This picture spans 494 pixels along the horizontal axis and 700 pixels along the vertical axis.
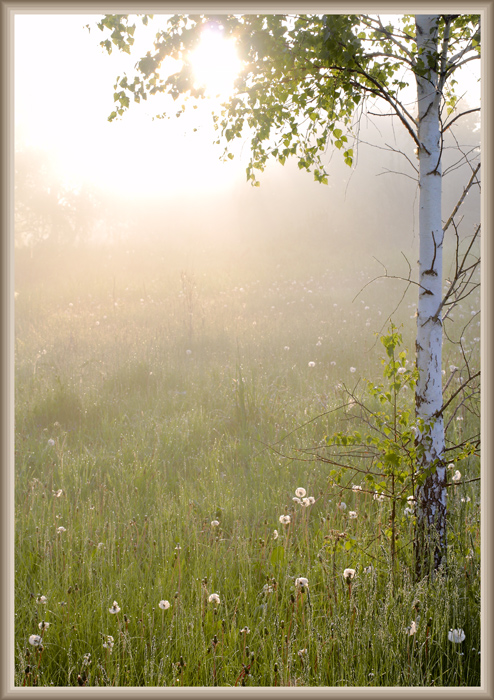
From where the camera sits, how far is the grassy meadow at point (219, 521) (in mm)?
2273

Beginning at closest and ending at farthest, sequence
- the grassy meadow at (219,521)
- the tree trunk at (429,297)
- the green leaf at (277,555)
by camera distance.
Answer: the grassy meadow at (219,521) → the tree trunk at (429,297) → the green leaf at (277,555)

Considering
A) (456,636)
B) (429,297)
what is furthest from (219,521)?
(429,297)

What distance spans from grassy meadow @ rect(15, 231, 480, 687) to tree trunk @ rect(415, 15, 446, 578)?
0.15m

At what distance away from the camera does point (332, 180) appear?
28.7 m

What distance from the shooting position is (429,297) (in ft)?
9.08

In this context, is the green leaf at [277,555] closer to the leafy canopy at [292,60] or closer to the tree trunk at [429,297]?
the tree trunk at [429,297]

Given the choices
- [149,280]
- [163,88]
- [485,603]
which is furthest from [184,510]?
[149,280]

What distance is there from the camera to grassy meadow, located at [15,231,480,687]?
2.27 meters

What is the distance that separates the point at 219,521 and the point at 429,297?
2.25m

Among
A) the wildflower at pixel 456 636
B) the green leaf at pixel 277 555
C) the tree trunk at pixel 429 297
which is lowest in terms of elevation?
the wildflower at pixel 456 636

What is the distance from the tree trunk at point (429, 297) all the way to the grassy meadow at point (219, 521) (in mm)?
150

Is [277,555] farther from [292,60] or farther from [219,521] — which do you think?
[292,60]

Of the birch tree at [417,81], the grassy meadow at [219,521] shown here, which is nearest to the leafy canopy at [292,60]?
the birch tree at [417,81]

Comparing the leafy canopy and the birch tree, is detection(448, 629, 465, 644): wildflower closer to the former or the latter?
the birch tree
